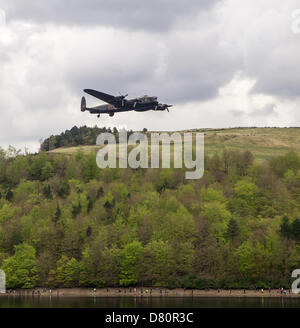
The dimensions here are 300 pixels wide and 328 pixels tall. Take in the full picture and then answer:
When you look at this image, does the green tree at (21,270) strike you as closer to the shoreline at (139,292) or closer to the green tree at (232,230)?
the shoreline at (139,292)

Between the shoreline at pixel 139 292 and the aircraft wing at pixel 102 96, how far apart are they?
4692 cm

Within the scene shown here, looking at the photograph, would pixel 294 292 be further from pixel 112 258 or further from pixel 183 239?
pixel 112 258

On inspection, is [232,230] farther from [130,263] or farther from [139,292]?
[139,292]

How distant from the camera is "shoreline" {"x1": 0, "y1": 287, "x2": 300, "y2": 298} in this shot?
477 ft

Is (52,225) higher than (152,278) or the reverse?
higher

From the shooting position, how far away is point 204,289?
15012 cm

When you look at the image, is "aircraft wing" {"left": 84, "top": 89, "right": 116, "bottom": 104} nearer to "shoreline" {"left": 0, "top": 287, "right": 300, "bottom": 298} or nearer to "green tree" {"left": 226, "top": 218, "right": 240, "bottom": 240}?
"shoreline" {"left": 0, "top": 287, "right": 300, "bottom": 298}

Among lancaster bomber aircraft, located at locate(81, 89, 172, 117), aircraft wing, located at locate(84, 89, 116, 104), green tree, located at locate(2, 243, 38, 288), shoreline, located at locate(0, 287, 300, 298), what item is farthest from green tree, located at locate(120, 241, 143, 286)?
aircraft wing, located at locate(84, 89, 116, 104)

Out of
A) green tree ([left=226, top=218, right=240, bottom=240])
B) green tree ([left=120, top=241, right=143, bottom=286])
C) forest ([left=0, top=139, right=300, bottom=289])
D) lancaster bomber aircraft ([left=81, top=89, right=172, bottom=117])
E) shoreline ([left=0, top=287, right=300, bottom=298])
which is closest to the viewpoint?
lancaster bomber aircraft ([left=81, top=89, right=172, bottom=117])

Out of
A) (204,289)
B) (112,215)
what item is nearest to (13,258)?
(112,215)

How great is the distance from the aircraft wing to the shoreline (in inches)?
1847

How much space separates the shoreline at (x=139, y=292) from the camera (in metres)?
146

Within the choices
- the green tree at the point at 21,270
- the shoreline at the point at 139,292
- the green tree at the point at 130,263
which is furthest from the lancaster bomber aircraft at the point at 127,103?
the green tree at the point at 21,270
